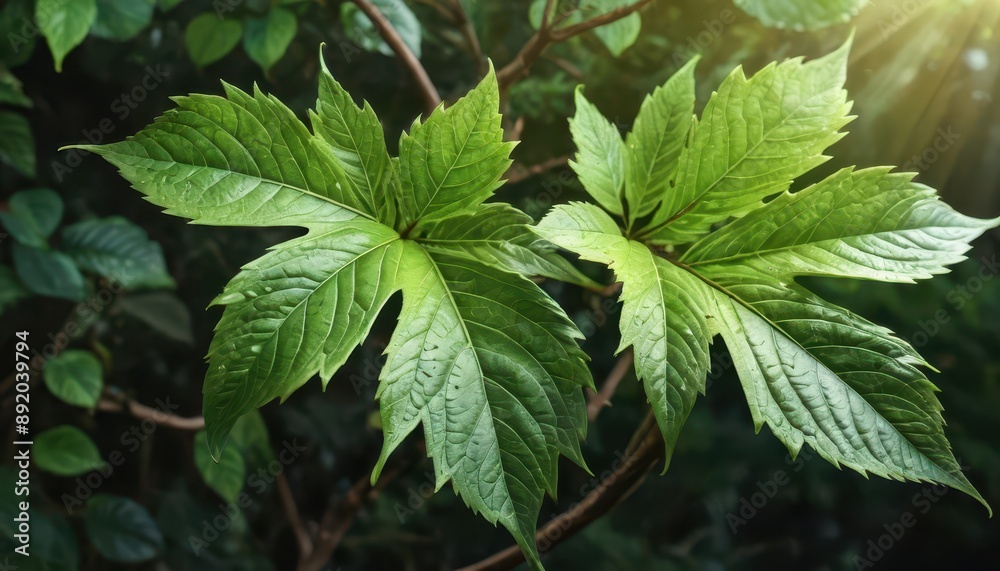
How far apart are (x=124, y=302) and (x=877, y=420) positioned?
33.8 inches

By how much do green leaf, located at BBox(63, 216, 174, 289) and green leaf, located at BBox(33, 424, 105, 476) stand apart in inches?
7.4

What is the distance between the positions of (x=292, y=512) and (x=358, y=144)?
668 mm

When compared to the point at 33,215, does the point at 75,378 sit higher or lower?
lower

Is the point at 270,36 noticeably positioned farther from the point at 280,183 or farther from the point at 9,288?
the point at 280,183

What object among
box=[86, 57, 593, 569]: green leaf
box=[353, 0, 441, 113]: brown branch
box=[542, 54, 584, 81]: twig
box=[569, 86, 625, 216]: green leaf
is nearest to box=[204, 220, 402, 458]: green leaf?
box=[86, 57, 593, 569]: green leaf

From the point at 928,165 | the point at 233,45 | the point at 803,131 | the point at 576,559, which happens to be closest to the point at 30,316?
the point at 233,45

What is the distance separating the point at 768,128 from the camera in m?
0.36

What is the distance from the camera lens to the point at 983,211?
85 cm

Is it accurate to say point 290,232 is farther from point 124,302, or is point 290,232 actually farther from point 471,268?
point 471,268

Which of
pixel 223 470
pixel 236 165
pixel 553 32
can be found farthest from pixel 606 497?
pixel 223 470

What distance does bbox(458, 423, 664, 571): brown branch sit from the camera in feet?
1.25

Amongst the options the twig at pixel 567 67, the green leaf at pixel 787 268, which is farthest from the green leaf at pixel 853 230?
the twig at pixel 567 67

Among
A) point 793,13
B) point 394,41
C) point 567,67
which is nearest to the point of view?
point 394,41

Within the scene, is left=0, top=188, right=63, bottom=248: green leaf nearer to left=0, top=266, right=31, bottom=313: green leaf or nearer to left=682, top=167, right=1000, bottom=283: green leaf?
left=0, top=266, right=31, bottom=313: green leaf
